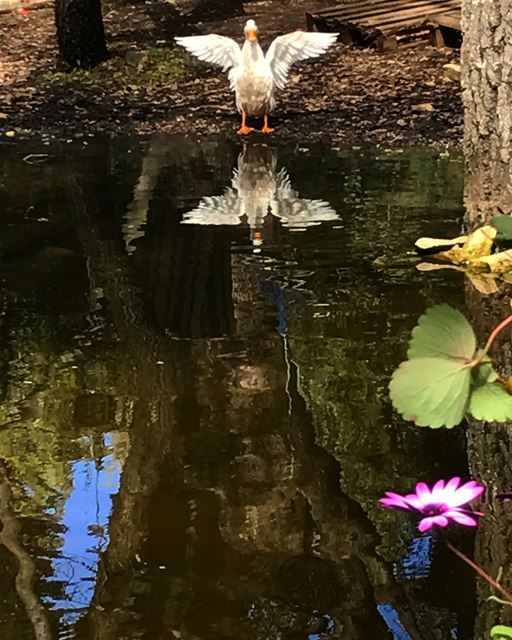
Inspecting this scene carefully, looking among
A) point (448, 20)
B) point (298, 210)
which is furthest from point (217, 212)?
point (448, 20)

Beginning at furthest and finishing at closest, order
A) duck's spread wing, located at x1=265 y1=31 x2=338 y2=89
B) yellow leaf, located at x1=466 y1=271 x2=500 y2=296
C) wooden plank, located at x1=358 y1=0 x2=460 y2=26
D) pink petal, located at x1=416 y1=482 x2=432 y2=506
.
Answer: wooden plank, located at x1=358 y1=0 x2=460 y2=26 < duck's spread wing, located at x1=265 y1=31 x2=338 y2=89 < yellow leaf, located at x1=466 y1=271 x2=500 y2=296 < pink petal, located at x1=416 y1=482 x2=432 y2=506

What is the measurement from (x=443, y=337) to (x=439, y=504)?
0.94 feet

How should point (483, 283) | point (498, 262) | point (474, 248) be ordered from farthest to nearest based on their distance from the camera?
point (474, 248)
point (498, 262)
point (483, 283)

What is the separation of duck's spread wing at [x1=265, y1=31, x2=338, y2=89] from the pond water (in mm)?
3147

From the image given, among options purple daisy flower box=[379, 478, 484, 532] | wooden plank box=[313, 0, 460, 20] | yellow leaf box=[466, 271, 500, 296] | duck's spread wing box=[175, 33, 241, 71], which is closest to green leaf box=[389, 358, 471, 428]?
purple daisy flower box=[379, 478, 484, 532]

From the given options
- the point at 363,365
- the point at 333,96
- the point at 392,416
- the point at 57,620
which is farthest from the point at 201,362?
the point at 333,96

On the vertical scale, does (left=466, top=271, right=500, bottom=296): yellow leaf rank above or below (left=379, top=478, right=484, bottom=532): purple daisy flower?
below

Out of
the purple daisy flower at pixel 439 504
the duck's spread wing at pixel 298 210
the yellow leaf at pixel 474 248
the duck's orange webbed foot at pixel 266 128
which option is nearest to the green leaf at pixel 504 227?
the purple daisy flower at pixel 439 504

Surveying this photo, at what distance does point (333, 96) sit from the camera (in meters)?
9.93

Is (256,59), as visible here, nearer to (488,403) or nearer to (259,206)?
(259,206)

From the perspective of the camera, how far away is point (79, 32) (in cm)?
1146

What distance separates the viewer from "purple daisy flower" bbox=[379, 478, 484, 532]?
1.46 m

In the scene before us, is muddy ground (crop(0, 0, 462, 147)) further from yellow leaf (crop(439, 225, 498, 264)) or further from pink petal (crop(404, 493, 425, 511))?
pink petal (crop(404, 493, 425, 511))

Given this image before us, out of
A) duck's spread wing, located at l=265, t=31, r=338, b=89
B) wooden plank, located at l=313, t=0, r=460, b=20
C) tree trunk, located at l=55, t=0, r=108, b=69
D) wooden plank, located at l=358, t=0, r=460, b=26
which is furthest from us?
wooden plank, located at l=313, t=0, r=460, b=20
